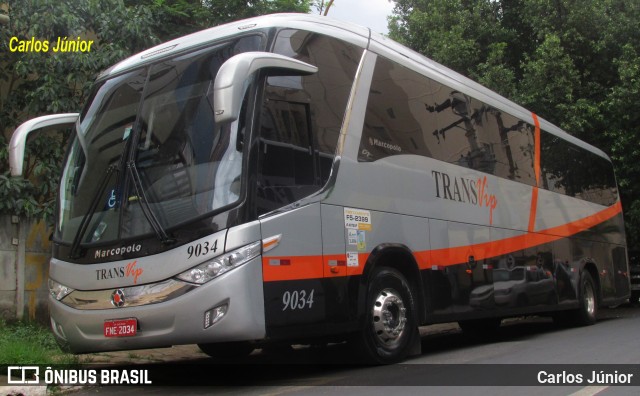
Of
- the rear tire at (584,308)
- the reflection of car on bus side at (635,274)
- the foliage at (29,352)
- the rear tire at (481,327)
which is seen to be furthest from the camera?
the reflection of car on bus side at (635,274)

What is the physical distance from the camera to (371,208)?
289 inches

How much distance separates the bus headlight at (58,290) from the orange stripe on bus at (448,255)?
81.9 inches

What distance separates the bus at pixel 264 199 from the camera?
Answer: 229 inches

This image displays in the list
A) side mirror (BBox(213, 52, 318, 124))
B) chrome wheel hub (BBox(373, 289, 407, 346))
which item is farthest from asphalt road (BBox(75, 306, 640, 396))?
side mirror (BBox(213, 52, 318, 124))

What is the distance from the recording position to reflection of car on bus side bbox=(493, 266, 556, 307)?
9891 mm

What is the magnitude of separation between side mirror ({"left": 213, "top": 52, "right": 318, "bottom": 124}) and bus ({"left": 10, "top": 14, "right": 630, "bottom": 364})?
2 cm

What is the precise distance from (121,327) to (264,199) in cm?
172

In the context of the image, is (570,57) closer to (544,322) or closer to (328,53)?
(544,322)

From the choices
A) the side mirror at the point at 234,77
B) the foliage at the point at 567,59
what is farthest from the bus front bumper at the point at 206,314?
the foliage at the point at 567,59

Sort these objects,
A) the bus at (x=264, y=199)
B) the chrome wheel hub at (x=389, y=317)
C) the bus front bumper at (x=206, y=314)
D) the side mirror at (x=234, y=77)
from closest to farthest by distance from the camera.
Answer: the side mirror at (x=234, y=77) → the bus front bumper at (x=206, y=314) → the bus at (x=264, y=199) → the chrome wheel hub at (x=389, y=317)

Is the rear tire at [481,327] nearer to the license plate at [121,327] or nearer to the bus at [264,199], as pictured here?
the bus at [264,199]

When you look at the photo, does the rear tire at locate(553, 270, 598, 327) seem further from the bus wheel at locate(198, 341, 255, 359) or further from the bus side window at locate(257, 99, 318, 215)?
the bus side window at locate(257, 99, 318, 215)

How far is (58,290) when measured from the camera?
6.62m

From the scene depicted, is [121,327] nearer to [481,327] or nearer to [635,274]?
[481,327]
